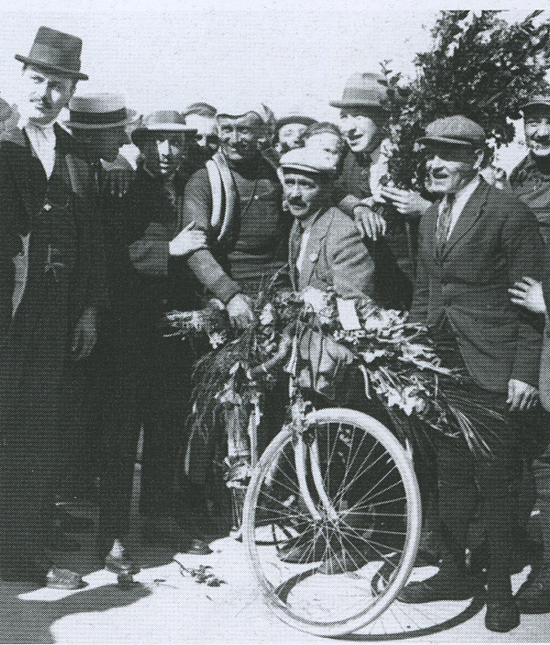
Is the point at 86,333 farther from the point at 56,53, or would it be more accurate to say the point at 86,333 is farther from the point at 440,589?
the point at 440,589

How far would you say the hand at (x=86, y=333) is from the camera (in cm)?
495

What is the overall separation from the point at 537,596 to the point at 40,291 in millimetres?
2997

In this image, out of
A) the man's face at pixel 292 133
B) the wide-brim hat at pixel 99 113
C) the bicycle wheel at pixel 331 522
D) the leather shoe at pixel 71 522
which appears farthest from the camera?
the leather shoe at pixel 71 522

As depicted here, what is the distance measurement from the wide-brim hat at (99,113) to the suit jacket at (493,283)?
1.90 m

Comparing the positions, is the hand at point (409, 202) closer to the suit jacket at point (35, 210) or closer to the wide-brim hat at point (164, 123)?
the wide-brim hat at point (164, 123)

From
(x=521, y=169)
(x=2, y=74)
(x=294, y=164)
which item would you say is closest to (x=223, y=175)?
(x=294, y=164)

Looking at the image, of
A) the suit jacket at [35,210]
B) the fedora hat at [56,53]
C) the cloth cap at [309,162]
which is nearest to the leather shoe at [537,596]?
the cloth cap at [309,162]

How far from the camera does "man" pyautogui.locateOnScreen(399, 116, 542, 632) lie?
457 cm

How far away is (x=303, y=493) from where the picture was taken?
4.61 meters

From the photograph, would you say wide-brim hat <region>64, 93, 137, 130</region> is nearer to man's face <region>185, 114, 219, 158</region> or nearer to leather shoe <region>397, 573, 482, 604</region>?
man's face <region>185, 114, 219, 158</region>

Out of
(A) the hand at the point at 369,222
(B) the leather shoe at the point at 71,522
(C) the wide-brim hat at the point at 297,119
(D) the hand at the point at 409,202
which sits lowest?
(B) the leather shoe at the point at 71,522

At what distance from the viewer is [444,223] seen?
471cm

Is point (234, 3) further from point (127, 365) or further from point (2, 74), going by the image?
point (127, 365)

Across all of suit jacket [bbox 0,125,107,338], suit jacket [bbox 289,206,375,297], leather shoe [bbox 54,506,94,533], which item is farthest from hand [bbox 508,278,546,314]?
leather shoe [bbox 54,506,94,533]
